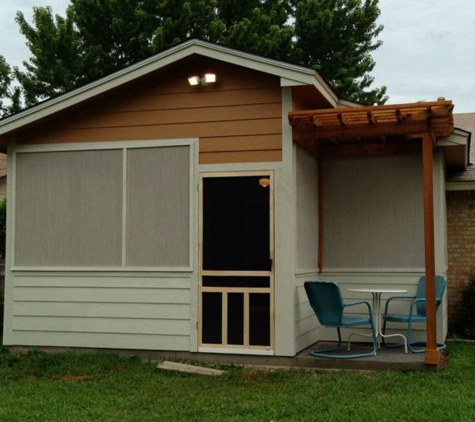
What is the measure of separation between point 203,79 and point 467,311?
→ 561 centimetres

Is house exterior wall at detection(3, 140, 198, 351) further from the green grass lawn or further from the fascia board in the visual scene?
the fascia board

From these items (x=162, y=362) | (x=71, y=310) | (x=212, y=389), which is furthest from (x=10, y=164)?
(x=212, y=389)

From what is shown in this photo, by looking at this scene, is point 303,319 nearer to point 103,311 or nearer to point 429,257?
point 429,257

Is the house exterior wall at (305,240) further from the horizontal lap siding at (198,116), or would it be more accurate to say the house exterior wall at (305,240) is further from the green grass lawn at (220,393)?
the green grass lawn at (220,393)

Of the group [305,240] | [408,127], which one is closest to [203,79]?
[305,240]

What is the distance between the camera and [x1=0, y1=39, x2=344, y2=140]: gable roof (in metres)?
8.30

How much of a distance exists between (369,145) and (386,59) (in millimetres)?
14028

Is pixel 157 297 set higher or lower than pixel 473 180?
lower

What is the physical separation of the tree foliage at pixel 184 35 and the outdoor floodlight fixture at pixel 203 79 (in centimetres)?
1039

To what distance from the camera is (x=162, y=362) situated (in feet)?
27.8

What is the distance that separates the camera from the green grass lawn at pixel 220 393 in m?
6.20

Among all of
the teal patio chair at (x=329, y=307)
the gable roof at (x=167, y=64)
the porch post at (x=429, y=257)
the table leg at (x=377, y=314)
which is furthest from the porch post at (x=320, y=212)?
the porch post at (x=429, y=257)

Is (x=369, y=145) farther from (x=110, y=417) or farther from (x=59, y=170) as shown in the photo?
(x=110, y=417)

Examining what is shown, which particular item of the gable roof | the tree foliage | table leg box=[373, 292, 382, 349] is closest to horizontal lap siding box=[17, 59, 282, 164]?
the gable roof
